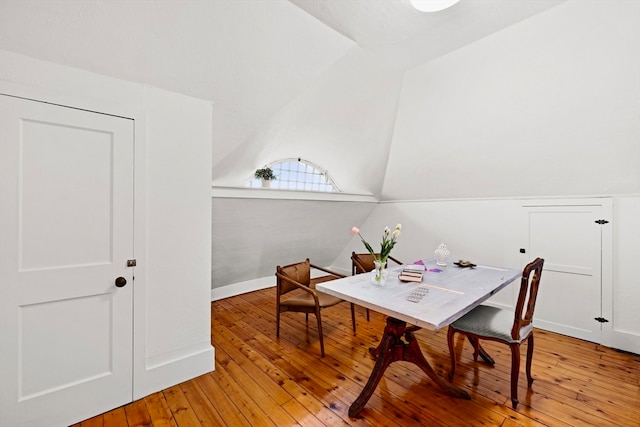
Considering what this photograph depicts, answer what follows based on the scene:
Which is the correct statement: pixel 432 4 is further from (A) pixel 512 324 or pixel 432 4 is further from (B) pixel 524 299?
(A) pixel 512 324

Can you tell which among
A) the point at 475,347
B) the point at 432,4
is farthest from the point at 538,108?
the point at 475,347

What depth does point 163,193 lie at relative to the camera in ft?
6.49

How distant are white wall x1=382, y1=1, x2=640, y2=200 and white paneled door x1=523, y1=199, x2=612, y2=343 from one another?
0.23 metres

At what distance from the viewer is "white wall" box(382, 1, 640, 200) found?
2066 millimetres

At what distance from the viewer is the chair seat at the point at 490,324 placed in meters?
1.89

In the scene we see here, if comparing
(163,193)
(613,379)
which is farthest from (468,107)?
(163,193)

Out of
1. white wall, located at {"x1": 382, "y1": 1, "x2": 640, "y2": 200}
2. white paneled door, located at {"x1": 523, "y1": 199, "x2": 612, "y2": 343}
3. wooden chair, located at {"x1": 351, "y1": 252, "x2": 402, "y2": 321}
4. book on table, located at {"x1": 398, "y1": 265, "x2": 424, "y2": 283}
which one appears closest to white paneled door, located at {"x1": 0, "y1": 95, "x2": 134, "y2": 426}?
book on table, located at {"x1": 398, "y1": 265, "x2": 424, "y2": 283}

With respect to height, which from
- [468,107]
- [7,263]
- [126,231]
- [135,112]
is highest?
[468,107]

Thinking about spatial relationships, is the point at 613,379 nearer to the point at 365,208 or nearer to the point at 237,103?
the point at 365,208

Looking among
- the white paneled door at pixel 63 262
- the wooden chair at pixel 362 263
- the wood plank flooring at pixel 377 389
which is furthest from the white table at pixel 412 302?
the white paneled door at pixel 63 262

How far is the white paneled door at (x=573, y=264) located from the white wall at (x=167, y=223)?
348 cm

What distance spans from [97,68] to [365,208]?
12.4ft

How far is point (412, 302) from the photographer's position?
176 centimetres

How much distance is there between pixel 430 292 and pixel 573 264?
82.0 inches
